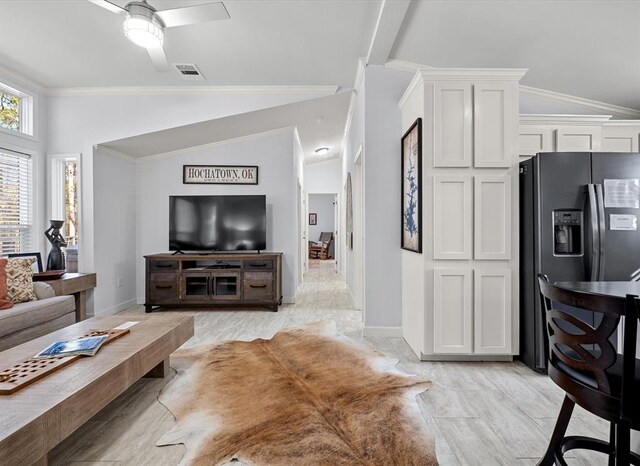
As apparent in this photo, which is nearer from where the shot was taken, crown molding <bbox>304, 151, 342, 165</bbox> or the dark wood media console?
the dark wood media console

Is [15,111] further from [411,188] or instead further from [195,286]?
[411,188]

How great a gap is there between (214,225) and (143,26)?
2861 millimetres

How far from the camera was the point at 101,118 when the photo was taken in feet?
13.7

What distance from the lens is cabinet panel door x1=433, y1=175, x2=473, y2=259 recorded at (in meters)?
2.70

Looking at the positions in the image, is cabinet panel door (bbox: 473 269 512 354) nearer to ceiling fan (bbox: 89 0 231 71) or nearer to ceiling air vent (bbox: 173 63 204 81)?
ceiling fan (bbox: 89 0 231 71)

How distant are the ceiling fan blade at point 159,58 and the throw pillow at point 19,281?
2112 mm

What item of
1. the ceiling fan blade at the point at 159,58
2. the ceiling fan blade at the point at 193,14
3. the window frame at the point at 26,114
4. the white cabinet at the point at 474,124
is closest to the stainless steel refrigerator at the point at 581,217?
the white cabinet at the point at 474,124

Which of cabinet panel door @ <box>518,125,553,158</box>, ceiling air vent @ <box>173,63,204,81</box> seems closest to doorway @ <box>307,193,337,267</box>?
ceiling air vent @ <box>173,63,204,81</box>

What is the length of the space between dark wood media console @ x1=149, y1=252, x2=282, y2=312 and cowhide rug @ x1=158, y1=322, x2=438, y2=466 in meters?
1.53

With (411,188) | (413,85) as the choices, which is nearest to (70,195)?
(411,188)

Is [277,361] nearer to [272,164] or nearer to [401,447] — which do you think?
[401,447]

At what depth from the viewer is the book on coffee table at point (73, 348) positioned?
1.83 meters

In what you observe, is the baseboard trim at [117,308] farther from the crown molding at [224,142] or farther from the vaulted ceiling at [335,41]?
the vaulted ceiling at [335,41]

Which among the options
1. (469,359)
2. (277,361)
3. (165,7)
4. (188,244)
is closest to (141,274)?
(188,244)
